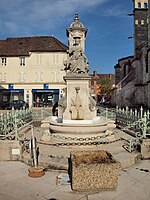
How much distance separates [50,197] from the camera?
3.57 m

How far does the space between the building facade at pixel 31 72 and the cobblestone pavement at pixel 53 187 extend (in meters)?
28.4

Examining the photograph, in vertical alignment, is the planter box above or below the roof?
below

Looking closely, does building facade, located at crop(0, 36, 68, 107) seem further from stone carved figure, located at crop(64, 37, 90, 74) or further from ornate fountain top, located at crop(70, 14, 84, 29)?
stone carved figure, located at crop(64, 37, 90, 74)

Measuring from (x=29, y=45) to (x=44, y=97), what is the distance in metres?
10.0

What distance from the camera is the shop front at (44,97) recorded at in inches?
1309

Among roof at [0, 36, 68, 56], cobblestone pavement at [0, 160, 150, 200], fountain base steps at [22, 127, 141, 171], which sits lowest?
cobblestone pavement at [0, 160, 150, 200]

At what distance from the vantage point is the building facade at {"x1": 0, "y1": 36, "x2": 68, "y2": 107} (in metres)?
32.6

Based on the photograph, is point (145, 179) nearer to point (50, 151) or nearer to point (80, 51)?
point (50, 151)

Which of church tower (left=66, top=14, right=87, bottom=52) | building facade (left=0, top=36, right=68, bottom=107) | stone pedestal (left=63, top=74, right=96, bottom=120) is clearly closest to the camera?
stone pedestal (left=63, top=74, right=96, bottom=120)

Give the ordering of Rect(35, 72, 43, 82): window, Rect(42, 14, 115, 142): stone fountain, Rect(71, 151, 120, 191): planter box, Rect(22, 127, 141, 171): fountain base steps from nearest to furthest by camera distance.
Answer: Rect(71, 151, 120, 191): planter box
Rect(22, 127, 141, 171): fountain base steps
Rect(42, 14, 115, 142): stone fountain
Rect(35, 72, 43, 82): window

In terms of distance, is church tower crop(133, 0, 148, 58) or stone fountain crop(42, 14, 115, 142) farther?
church tower crop(133, 0, 148, 58)

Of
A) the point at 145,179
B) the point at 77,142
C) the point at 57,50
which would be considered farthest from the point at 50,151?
the point at 57,50

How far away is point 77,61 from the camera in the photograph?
28.7ft

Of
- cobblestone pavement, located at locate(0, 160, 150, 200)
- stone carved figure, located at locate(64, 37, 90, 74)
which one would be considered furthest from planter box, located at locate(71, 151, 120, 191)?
stone carved figure, located at locate(64, 37, 90, 74)
